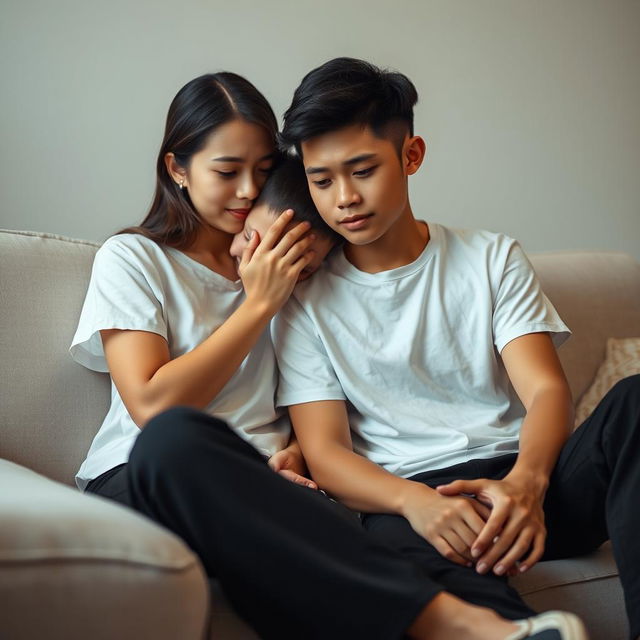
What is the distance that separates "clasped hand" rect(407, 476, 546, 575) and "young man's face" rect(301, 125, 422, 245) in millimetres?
477

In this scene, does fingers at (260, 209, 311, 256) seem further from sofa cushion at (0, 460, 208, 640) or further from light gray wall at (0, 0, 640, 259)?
light gray wall at (0, 0, 640, 259)

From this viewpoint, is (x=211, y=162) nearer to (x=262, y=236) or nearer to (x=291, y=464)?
(x=262, y=236)

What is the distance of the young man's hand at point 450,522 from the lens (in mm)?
1206

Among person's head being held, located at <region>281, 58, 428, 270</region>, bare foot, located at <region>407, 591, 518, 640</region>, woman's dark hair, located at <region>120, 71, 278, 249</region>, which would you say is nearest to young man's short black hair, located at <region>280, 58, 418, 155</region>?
person's head being held, located at <region>281, 58, 428, 270</region>

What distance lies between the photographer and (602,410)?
Answer: 1260 millimetres

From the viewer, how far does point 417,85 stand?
2543 millimetres

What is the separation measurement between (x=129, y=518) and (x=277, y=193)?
2.55ft

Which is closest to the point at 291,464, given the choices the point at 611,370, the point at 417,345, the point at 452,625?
the point at 417,345

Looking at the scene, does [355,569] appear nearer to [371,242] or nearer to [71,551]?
[71,551]

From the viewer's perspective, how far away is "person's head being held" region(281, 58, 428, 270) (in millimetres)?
1461

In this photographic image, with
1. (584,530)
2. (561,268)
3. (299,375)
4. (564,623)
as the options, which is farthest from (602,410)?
(561,268)

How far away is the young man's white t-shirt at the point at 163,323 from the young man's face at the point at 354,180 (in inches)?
10.8

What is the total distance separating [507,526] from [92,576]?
590mm

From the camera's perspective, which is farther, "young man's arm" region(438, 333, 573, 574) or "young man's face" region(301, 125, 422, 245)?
"young man's face" region(301, 125, 422, 245)
